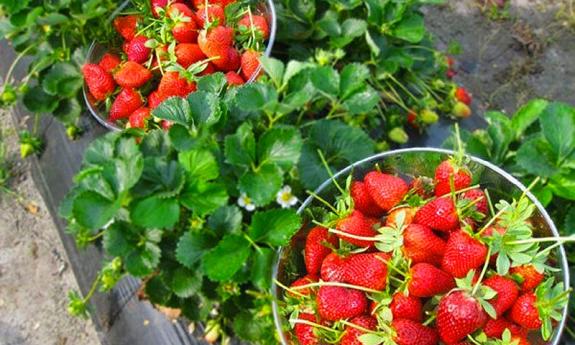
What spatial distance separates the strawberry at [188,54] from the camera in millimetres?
1277

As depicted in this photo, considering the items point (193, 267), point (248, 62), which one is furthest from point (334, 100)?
point (193, 267)

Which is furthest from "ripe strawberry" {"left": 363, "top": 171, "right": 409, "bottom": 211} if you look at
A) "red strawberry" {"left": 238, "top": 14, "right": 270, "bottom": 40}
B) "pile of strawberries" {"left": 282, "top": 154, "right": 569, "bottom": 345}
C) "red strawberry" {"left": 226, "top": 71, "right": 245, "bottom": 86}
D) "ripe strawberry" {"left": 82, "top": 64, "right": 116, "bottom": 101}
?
"ripe strawberry" {"left": 82, "top": 64, "right": 116, "bottom": 101}

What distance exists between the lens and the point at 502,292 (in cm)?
84

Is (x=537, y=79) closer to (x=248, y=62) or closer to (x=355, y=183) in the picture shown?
(x=248, y=62)

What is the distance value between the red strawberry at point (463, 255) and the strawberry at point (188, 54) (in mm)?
690

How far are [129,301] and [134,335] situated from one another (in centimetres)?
8

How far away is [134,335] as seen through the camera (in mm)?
1396

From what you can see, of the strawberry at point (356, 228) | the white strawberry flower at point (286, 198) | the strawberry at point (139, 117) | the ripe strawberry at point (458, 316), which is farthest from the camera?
the strawberry at point (139, 117)

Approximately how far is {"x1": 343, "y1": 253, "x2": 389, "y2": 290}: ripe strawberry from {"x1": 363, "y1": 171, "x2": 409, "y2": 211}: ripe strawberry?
0.10 metres

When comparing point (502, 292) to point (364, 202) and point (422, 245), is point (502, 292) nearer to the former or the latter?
point (422, 245)

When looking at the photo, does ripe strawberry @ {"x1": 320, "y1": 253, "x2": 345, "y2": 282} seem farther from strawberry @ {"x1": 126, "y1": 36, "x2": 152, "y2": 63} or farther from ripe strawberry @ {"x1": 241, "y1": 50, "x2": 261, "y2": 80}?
strawberry @ {"x1": 126, "y1": 36, "x2": 152, "y2": 63}

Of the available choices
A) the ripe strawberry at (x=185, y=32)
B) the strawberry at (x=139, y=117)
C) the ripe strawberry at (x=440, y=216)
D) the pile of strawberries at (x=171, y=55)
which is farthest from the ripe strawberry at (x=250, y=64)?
the ripe strawberry at (x=440, y=216)

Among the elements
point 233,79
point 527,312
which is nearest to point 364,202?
point 527,312

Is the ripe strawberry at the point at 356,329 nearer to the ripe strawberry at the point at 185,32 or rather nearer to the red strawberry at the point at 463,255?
the red strawberry at the point at 463,255
